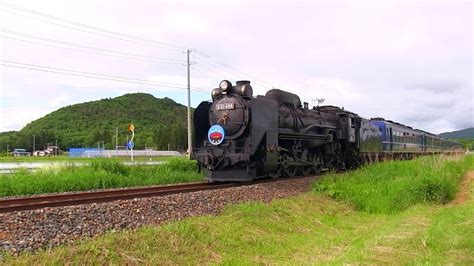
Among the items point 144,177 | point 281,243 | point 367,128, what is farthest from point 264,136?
point 367,128

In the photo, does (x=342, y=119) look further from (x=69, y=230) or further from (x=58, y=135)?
(x=58, y=135)

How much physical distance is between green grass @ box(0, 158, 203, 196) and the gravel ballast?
6620mm

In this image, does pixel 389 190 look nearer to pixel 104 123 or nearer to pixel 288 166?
pixel 288 166

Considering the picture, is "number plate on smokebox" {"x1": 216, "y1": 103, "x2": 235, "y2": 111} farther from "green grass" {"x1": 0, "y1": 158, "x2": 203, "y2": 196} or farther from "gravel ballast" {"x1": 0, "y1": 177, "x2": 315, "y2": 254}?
"gravel ballast" {"x1": 0, "y1": 177, "x2": 315, "y2": 254}

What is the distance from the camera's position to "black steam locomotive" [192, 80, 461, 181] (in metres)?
15.4

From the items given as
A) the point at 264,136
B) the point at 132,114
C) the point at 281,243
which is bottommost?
the point at 281,243

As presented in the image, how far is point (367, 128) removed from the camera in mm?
26484

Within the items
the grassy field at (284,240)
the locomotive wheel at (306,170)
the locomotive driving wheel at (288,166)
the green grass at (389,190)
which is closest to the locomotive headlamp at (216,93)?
the locomotive driving wheel at (288,166)

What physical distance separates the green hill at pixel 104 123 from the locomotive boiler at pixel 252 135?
81.8m

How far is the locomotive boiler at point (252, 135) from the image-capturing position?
50.5 feet

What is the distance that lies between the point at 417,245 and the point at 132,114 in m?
111

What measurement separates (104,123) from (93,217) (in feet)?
361

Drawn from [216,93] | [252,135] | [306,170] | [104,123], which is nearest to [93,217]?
[252,135]

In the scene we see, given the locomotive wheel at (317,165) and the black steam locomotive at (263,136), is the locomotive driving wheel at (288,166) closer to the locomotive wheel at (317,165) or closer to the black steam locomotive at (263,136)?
the black steam locomotive at (263,136)
